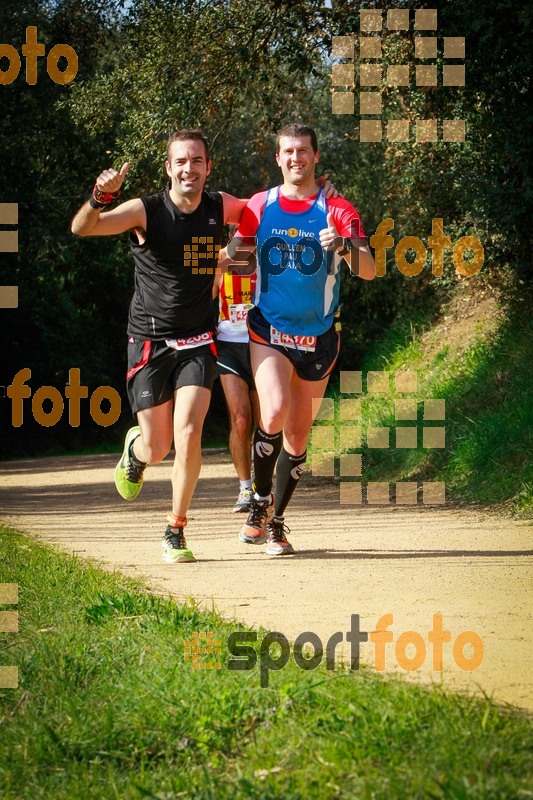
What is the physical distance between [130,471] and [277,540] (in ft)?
4.23

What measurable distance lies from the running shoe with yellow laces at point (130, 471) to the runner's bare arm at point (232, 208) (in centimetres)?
158

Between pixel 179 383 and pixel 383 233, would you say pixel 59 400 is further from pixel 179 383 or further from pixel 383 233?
pixel 179 383

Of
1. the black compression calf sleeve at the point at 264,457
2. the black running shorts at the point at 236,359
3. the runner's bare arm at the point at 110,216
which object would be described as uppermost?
the runner's bare arm at the point at 110,216

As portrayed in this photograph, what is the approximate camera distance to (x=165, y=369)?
6.62 meters

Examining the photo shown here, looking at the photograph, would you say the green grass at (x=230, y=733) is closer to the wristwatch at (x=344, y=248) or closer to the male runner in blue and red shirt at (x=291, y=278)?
the male runner in blue and red shirt at (x=291, y=278)

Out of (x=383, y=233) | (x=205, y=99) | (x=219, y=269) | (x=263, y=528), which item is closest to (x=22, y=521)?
(x=263, y=528)

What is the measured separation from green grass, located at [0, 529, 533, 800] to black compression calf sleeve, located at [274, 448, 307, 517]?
9.26 feet

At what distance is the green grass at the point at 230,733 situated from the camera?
9.14 ft

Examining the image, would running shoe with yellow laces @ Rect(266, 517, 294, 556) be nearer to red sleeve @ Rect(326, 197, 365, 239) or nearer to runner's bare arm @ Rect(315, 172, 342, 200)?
red sleeve @ Rect(326, 197, 365, 239)

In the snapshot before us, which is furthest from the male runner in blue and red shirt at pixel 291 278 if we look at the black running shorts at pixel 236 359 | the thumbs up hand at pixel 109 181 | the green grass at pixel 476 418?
the green grass at pixel 476 418

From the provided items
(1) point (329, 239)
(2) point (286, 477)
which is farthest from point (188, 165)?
(2) point (286, 477)

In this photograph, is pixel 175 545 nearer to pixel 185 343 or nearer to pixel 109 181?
pixel 185 343

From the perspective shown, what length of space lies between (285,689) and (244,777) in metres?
0.61

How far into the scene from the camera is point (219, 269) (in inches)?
271
